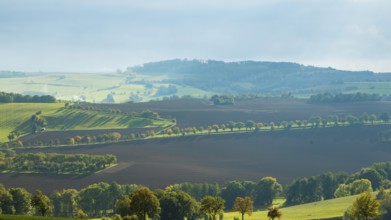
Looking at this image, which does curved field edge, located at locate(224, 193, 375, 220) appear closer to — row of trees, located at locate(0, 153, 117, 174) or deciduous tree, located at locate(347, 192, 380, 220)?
deciduous tree, located at locate(347, 192, 380, 220)

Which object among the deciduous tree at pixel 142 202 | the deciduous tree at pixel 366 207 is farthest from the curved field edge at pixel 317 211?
the deciduous tree at pixel 142 202

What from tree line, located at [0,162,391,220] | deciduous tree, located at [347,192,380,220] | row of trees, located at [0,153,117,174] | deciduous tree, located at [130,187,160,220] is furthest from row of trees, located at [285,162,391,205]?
deciduous tree, located at [130,187,160,220]

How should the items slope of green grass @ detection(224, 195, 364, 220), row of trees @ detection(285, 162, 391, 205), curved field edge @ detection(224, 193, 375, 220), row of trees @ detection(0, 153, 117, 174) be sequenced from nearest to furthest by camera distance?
curved field edge @ detection(224, 193, 375, 220) → slope of green grass @ detection(224, 195, 364, 220) → row of trees @ detection(285, 162, 391, 205) → row of trees @ detection(0, 153, 117, 174)

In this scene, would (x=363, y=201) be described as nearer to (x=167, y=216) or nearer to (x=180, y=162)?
(x=167, y=216)

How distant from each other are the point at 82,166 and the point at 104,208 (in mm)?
40977

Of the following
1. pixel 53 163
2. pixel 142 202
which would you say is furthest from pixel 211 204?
pixel 53 163

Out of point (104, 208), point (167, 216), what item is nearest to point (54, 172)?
point (104, 208)

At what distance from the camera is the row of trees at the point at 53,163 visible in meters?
178

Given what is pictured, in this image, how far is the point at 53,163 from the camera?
17875 cm

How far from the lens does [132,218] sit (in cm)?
8381

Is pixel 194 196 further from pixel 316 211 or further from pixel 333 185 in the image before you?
pixel 333 185

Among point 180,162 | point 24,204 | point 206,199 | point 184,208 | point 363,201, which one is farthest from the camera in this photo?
point 180,162

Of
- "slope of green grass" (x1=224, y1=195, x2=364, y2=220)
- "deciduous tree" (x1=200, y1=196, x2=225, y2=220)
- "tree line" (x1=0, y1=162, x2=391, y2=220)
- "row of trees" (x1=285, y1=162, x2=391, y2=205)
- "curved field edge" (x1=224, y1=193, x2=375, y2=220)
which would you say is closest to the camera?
"tree line" (x1=0, y1=162, x2=391, y2=220)

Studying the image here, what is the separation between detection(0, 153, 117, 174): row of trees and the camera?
17800cm
